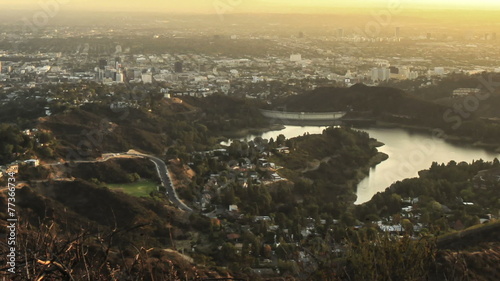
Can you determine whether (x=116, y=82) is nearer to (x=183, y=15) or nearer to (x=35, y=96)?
(x=35, y=96)

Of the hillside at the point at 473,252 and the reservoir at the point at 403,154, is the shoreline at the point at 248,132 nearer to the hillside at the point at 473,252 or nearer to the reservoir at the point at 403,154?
the reservoir at the point at 403,154

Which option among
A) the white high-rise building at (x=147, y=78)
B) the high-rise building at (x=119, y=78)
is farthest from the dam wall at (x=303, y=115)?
the high-rise building at (x=119, y=78)

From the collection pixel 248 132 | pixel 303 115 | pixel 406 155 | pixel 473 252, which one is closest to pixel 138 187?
pixel 473 252

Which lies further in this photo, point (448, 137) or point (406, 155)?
point (448, 137)

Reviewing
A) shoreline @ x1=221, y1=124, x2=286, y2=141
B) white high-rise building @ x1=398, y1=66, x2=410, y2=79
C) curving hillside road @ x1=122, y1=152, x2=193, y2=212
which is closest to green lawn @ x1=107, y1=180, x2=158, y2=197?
curving hillside road @ x1=122, y1=152, x2=193, y2=212

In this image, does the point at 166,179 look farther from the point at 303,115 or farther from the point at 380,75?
the point at 380,75
